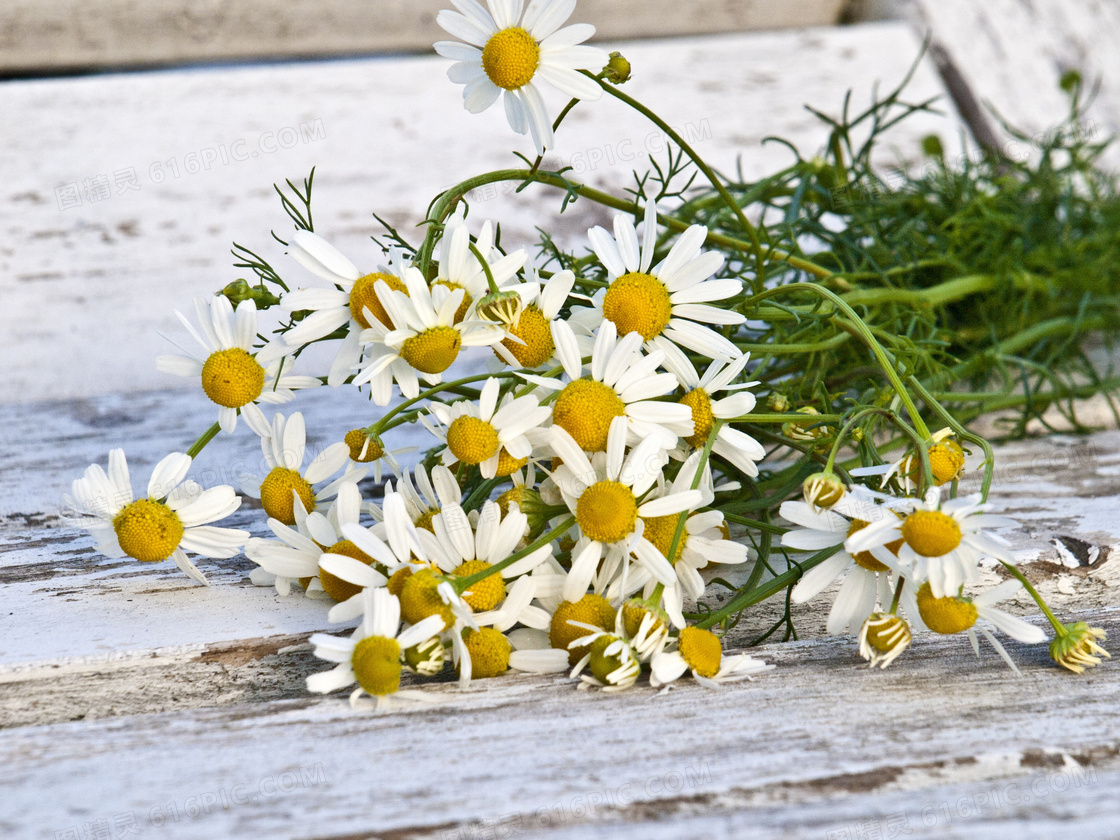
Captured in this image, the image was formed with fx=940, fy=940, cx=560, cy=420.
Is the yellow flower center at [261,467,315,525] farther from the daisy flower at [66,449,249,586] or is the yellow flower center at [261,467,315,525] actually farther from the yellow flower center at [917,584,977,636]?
the yellow flower center at [917,584,977,636]

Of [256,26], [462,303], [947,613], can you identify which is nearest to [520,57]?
[462,303]

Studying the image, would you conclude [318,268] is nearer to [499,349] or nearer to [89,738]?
[499,349]

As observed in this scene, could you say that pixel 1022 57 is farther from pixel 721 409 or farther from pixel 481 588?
pixel 481 588

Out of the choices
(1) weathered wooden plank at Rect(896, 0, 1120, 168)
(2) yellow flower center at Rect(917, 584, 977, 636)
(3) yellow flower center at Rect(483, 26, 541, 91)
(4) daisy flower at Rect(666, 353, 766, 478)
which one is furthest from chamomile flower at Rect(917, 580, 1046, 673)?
(1) weathered wooden plank at Rect(896, 0, 1120, 168)

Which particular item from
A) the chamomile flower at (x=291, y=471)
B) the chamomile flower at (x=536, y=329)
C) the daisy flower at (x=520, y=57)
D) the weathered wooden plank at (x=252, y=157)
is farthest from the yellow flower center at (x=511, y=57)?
the weathered wooden plank at (x=252, y=157)

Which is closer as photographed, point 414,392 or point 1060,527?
point 414,392

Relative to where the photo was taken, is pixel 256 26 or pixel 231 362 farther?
pixel 256 26

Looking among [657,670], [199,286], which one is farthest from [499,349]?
[199,286]
